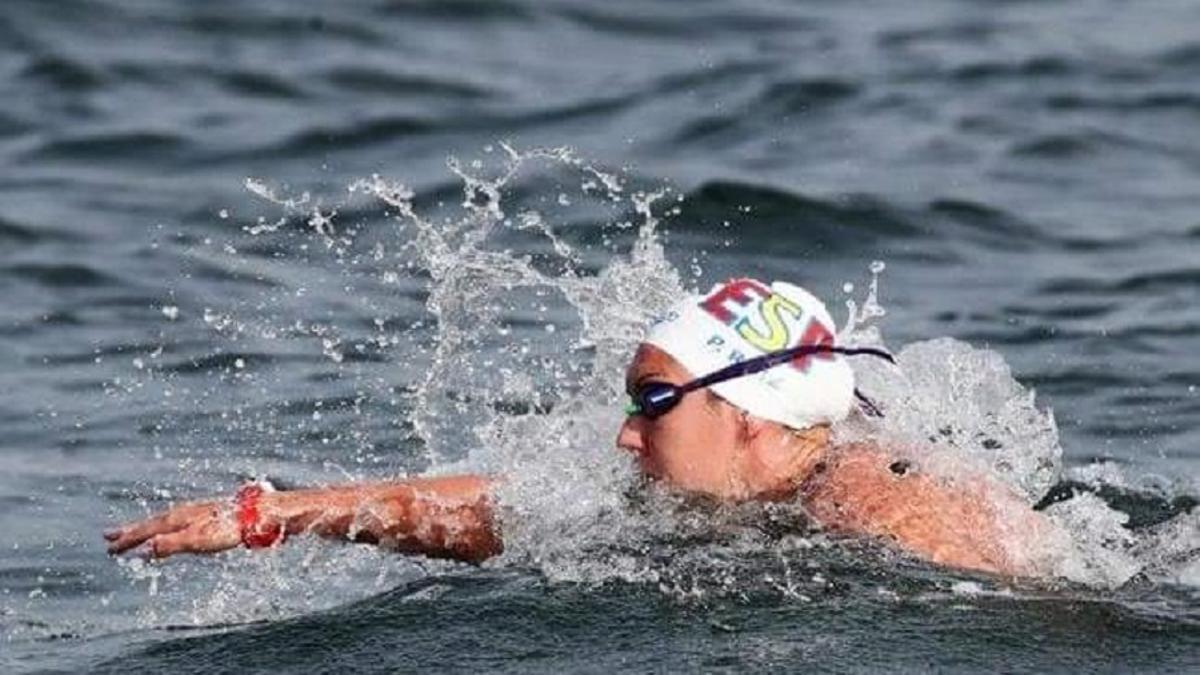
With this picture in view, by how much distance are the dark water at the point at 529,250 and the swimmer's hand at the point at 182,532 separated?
0.29m

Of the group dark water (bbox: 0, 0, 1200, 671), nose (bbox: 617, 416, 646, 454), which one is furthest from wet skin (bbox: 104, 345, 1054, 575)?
dark water (bbox: 0, 0, 1200, 671)

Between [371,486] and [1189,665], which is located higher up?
[371,486]

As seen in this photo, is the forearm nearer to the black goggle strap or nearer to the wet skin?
the wet skin

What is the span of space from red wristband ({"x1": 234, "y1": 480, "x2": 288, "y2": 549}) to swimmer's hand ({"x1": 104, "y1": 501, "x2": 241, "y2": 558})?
0.05 metres

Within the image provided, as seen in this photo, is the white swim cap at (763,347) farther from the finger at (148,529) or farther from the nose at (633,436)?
the finger at (148,529)

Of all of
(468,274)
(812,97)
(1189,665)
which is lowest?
(1189,665)

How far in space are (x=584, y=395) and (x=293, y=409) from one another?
2.85 metres

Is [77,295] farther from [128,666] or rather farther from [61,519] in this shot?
[128,666]

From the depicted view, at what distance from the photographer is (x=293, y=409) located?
1264 centimetres

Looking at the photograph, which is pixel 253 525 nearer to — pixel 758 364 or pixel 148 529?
pixel 148 529

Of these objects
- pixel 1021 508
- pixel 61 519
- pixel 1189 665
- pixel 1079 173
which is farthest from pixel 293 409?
pixel 1079 173

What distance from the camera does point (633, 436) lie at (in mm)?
8508

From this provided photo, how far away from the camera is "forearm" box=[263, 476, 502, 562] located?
866 centimetres

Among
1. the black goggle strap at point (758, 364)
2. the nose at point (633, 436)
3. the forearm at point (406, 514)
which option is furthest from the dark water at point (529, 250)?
the black goggle strap at point (758, 364)
